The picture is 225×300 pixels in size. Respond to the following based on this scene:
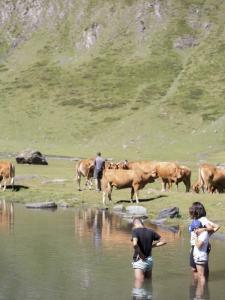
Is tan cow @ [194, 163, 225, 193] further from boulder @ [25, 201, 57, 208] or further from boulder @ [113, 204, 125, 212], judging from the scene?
boulder @ [25, 201, 57, 208]

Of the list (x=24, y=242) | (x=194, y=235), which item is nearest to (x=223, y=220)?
(x=24, y=242)

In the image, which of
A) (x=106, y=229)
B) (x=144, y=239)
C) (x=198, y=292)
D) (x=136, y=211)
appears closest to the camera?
(x=198, y=292)

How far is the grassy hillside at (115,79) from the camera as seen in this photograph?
11331cm

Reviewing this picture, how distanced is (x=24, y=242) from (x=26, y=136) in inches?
3868

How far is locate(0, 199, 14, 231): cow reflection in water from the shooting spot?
93.9 feet

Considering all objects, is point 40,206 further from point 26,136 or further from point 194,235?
point 26,136

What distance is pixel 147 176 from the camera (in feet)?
125

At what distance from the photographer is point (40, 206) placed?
35.5m

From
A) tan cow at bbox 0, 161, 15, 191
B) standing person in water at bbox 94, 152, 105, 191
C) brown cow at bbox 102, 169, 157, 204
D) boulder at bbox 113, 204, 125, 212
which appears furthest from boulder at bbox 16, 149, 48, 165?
boulder at bbox 113, 204, 125, 212

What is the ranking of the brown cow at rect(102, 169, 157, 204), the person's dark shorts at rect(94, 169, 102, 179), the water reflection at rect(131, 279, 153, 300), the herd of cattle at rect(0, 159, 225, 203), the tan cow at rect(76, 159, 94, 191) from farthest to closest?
the tan cow at rect(76, 159, 94, 191) → the person's dark shorts at rect(94, 169, 102, 179) → the herd of cattle at rect(0, 159, 225, 203) → the brown cow at rect(102, 169, 157, 204) → the water reflection at rect(131, 279, 153, 300)

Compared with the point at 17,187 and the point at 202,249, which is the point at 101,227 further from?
the point at 17,187

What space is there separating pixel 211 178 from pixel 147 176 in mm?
4516

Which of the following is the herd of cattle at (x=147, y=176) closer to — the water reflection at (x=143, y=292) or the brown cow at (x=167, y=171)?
the brown cow at (x=167, y=171)

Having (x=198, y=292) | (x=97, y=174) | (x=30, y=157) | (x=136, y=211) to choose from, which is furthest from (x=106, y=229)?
(x=30, y=157)
